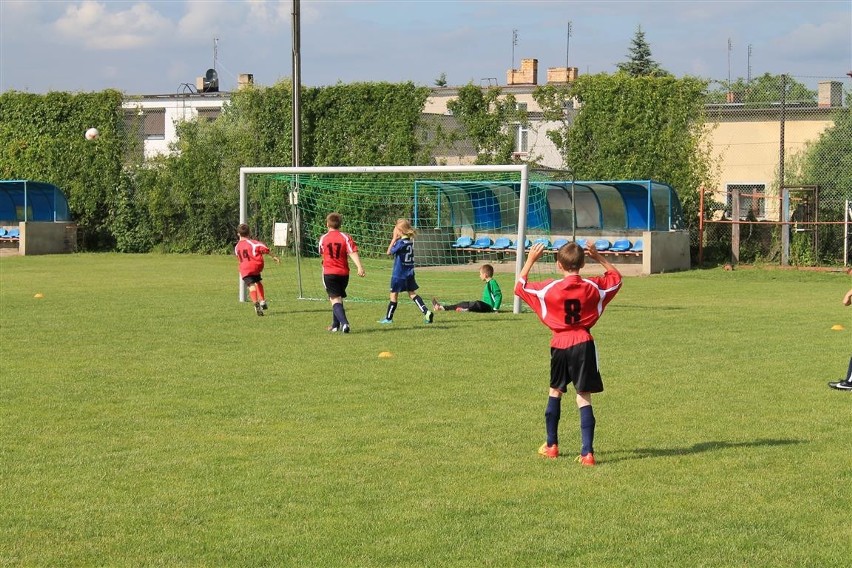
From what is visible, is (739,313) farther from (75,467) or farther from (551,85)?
(551,85)

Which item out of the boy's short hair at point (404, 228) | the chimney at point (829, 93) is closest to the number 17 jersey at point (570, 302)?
the boy's short hair at point (404, 228)

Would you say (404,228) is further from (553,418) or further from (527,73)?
(527,73)

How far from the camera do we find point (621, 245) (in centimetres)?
2797

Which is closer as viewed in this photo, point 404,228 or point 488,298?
point 404,228

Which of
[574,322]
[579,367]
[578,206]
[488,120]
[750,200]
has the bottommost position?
[579,367]

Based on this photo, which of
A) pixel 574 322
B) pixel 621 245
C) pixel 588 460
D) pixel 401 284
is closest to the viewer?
pixel 588 460

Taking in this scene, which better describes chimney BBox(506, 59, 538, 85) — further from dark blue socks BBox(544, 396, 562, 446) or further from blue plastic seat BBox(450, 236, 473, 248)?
dark blue socks BBox(544, 396, 562, 446)

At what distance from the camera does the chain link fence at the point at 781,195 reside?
94.1 ft

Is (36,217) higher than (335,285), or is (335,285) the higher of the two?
(36,217)

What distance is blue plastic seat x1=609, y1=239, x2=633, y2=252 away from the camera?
27.9 metres

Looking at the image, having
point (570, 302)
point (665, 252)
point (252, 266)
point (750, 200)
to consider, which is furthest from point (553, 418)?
point (750, 200)

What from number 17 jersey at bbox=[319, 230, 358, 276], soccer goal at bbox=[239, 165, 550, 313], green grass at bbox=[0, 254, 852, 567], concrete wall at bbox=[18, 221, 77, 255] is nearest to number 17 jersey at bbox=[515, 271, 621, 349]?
green grass at bbox=[0, 254, 852, 567]

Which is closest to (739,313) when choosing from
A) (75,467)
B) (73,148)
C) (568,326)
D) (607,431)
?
(607,431)

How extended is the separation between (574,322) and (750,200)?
2627 cm
